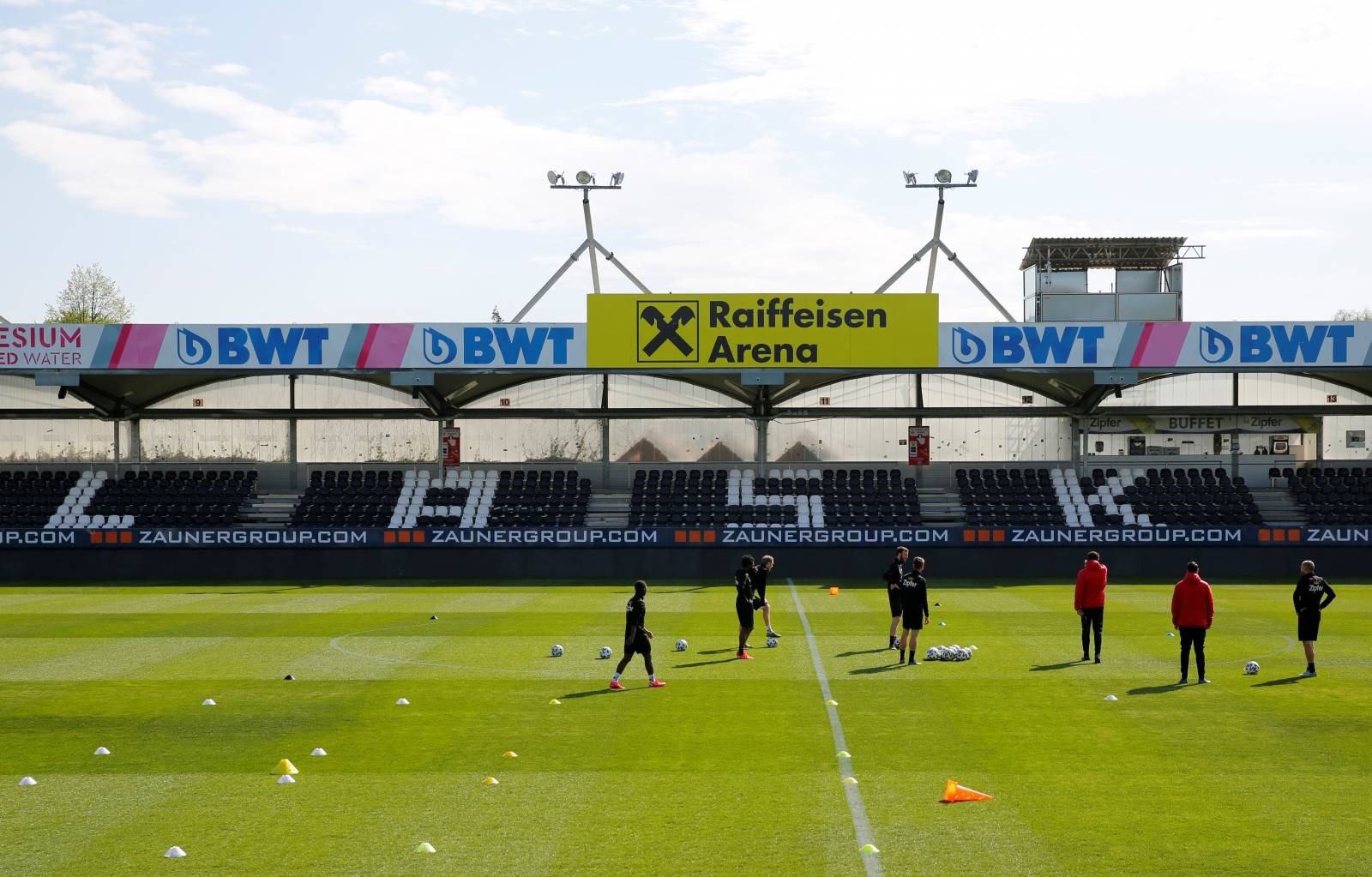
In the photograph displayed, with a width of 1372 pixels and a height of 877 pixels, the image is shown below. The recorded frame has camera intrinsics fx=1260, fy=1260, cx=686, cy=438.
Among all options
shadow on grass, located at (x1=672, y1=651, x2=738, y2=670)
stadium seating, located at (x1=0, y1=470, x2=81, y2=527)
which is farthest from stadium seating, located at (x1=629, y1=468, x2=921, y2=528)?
stadium seating, located at (x1=0, y1=470, x2=81, y2=527)

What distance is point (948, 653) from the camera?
20094mm

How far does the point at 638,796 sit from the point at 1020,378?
34303mm

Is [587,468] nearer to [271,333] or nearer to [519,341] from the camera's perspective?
[519,341]

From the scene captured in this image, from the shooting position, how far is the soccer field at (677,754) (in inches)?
403

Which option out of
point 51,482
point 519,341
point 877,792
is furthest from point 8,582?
point 877,792

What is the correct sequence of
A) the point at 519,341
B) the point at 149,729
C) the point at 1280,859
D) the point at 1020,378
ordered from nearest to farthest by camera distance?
the point at 1280,859 < the point at 149,729 < the point at 519,341 < the point at 1020,378

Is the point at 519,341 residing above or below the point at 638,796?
above

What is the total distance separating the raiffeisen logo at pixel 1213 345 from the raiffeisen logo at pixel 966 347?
6.63 m

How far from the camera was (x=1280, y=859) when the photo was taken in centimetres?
983

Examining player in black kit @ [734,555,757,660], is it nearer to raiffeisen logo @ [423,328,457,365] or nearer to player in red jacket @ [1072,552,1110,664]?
player in red jacket @ [1072,552,1110,664]

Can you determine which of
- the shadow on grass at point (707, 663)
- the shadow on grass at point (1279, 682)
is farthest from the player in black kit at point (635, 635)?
the shadow on grass at point (1279, 682)

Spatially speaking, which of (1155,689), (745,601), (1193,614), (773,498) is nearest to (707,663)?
(745,601)

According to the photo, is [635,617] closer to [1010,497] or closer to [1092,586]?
[1092,586]

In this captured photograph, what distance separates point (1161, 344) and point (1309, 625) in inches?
857
